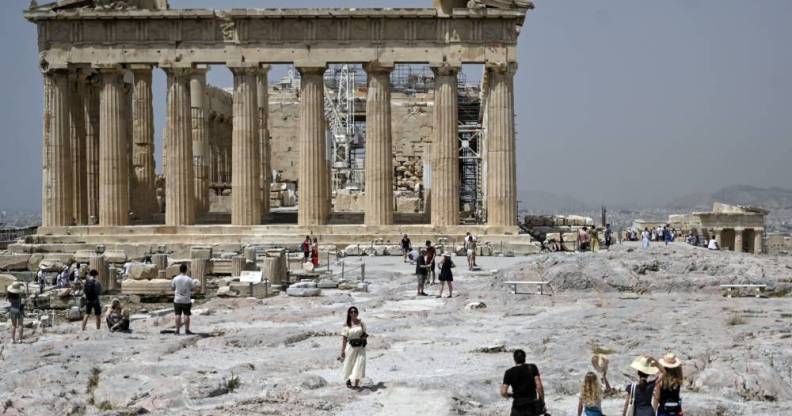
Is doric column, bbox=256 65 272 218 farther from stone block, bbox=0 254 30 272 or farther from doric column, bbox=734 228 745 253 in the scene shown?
doric column, bbox=734 228 745 253

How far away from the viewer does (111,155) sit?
43.9 m

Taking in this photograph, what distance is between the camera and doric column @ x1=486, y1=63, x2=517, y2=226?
4259 cm

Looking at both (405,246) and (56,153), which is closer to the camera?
(405,246)

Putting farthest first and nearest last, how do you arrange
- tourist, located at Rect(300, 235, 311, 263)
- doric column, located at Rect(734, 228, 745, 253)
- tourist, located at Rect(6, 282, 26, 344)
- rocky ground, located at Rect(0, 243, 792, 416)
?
doric column, located at Rect(734, 228, 745, 253) < tourist, located at Rect(300, 235, 311, 263) < tourist, located at Rect(6, 282, 26, 344) < rocky ground, located at Rect(0, 243, 792, 416)

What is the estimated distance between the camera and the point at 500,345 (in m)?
18.5

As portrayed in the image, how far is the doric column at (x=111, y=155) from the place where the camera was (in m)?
43.9

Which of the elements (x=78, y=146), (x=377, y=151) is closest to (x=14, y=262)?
(x=78, y=146)

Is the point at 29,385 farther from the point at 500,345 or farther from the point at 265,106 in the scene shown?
the point at 265,106

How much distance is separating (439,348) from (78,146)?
31148 mm

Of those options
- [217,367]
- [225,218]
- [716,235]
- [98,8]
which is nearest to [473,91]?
[716,235]

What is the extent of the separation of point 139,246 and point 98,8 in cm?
1057

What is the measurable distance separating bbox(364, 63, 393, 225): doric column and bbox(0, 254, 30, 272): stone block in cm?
1369

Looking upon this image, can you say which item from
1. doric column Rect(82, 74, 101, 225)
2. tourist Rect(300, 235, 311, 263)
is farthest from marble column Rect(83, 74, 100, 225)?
tourist Rect(300, 235, 311, 263)

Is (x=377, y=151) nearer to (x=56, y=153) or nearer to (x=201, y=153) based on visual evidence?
(x=201, y=153)
